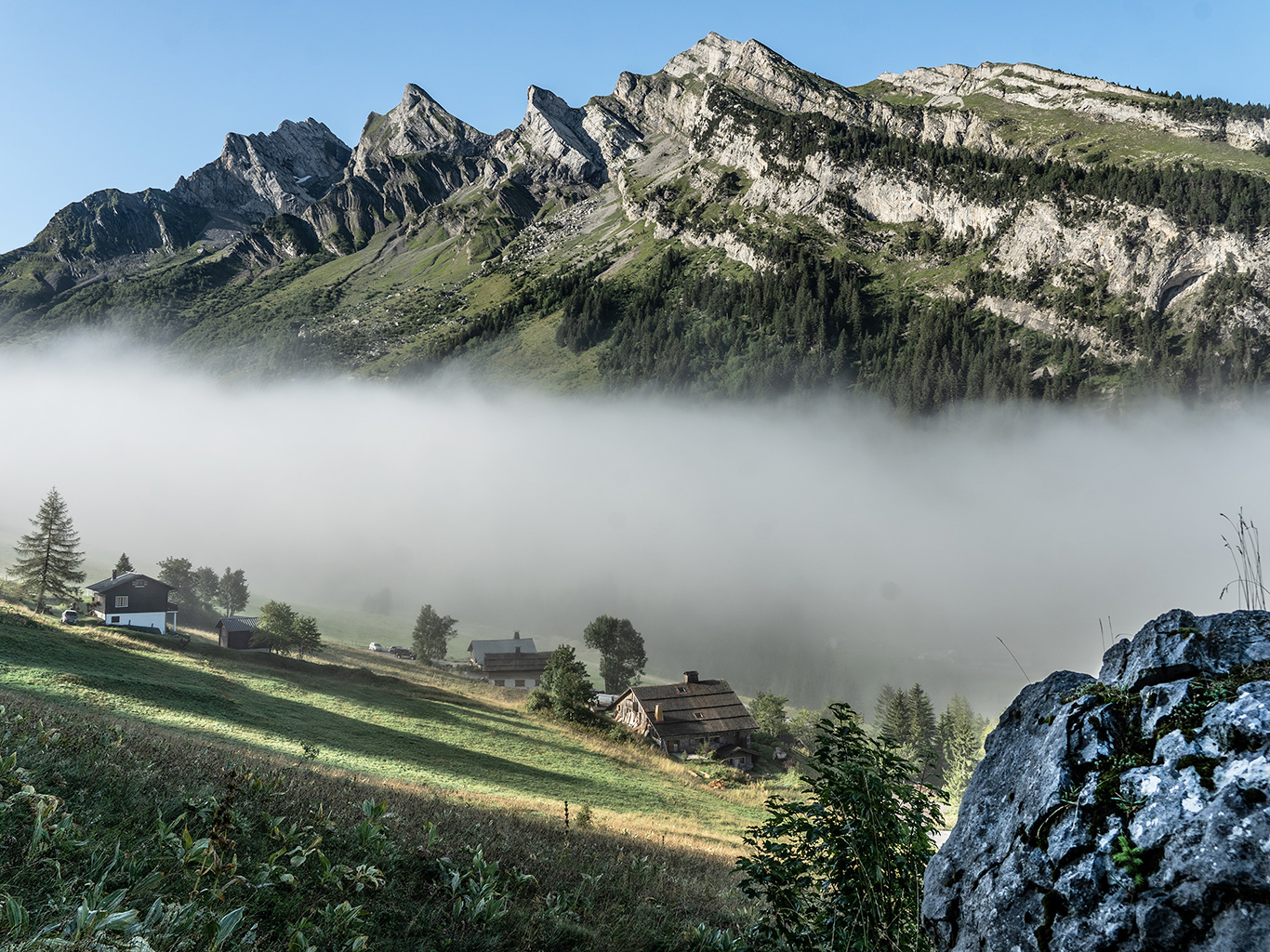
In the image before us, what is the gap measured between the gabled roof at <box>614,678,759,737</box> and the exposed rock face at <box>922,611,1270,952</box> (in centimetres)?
6309

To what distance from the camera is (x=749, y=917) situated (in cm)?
1052

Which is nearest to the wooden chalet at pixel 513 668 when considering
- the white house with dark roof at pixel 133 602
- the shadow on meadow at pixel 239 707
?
the white house with dark roof at pixel 133 602

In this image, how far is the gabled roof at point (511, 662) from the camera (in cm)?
10199

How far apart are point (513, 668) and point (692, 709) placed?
151ft

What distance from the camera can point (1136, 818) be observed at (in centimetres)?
360

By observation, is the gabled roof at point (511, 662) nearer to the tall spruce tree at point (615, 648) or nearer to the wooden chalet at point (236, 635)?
the tall spruce tree at point (615, 648)

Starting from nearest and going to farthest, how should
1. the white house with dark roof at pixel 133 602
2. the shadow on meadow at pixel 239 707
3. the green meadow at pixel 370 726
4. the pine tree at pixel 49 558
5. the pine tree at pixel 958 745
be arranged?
the green meadow at pixel 370 726 < the shadow on meadow at pixel 239 707 < the pine tree at pixel 49 558 < the white house with dark roof at pixel 133 602 < the pine tree at pixel 958 745

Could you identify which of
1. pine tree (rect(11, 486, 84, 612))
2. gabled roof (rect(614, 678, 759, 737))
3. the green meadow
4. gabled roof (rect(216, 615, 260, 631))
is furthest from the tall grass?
gabled roof (rect(216, 615, 260, 631))

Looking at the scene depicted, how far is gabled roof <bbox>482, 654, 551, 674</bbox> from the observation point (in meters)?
102

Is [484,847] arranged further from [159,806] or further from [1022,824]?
[1022,824]

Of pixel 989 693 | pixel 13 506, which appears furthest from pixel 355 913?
pixel 13 506

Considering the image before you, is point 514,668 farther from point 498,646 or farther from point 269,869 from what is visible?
point 269,869

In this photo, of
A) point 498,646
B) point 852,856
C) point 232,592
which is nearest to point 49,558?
point 232,592

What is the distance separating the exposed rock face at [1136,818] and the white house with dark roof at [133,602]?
90.0m
